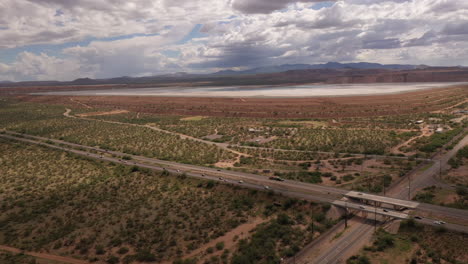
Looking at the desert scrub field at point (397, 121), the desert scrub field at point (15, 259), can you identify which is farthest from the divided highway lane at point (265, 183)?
the desert scrub field at point (397, 121)

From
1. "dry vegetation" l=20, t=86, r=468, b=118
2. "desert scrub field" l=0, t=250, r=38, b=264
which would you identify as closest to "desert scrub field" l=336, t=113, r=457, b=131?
"dry vegetation" l=20, t=86, r=468, b=118

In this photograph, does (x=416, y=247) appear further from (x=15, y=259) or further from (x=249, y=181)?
(x=15, y=259)

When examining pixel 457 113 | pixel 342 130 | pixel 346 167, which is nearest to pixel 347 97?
pixel 457 113

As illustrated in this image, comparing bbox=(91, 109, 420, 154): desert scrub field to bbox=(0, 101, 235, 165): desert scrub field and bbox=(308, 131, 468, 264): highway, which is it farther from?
bbox=(308, 131, 468, 264): highway

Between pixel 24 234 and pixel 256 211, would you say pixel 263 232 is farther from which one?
pixel 24 234

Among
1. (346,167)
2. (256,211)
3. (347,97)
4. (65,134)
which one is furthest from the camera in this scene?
(347,97)

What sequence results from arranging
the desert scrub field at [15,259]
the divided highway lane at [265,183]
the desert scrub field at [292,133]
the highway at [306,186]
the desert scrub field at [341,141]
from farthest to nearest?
the desert scrub field at [292,133], the desert scrub field at [341,141], the divided highway lane at [265,183], the highway at [306,186], the desert scrub field at [15,259]

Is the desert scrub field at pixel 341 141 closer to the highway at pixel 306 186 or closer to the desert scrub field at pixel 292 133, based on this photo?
the desert scrub field at pixel 292 133
